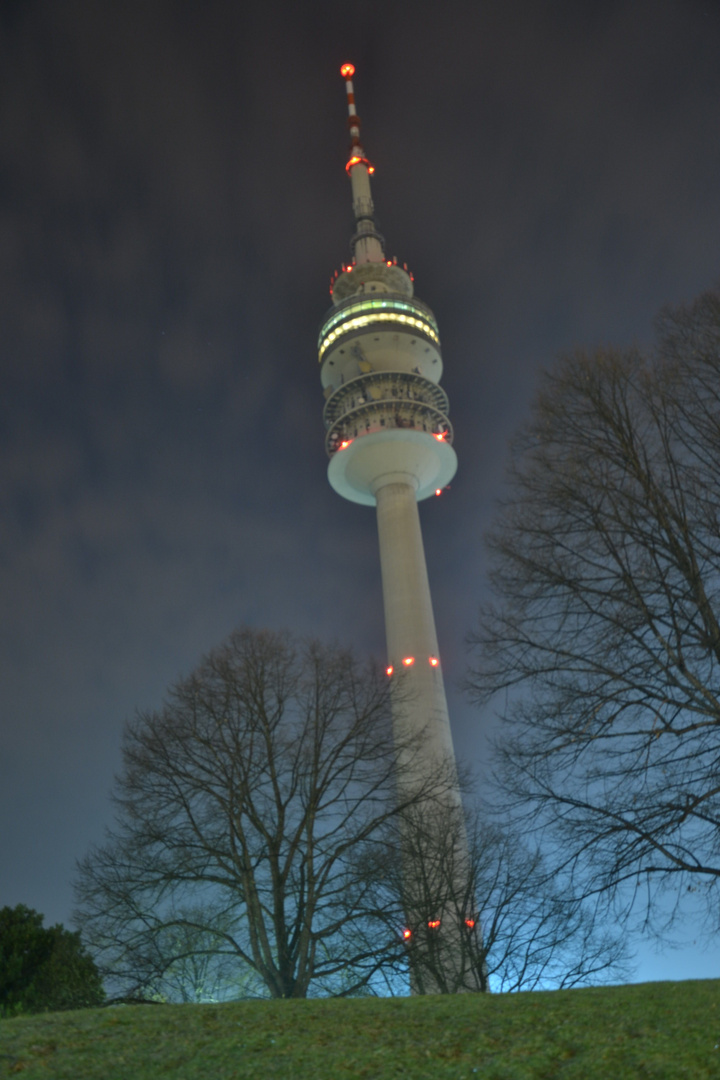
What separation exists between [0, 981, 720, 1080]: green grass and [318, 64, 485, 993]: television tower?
3400 centimetres

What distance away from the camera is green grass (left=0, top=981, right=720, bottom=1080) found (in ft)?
20.5

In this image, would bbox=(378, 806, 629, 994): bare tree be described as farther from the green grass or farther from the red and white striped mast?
the red and white striped mast

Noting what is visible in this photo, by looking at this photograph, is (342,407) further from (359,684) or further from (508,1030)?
(508,1030)

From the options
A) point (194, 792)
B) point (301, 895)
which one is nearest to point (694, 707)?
point (301, 895)

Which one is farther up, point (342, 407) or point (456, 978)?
point (342, 407)

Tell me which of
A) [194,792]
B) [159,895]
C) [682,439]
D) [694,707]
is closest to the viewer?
[694,707]

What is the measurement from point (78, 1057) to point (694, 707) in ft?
25.4

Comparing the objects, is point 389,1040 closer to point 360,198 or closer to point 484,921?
point 484,921

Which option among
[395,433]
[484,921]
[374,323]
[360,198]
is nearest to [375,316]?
[374,323]

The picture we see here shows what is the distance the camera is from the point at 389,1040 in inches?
283

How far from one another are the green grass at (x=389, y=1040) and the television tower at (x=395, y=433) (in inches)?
1339

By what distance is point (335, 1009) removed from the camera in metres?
8.92

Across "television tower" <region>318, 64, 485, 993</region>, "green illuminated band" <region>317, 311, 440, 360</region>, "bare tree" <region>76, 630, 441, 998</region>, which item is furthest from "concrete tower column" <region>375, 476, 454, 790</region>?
"bare tree" <region>76, 630, 441, 998</region>

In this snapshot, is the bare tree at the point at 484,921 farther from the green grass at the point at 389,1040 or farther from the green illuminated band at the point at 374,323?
the green illuminated band at the point at 374,323
